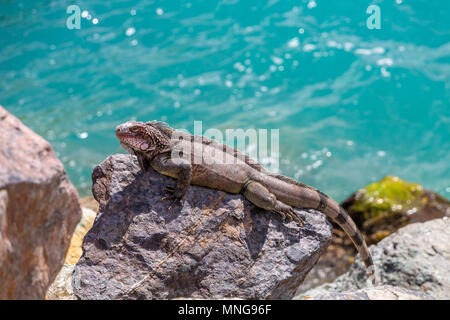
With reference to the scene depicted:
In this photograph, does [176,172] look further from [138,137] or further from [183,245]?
[183,245]

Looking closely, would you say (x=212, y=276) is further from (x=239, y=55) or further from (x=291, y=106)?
(x=239, y=55)

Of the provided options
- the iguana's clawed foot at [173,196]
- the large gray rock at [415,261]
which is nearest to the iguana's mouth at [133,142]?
the iguana's clawed foot at [173,196]

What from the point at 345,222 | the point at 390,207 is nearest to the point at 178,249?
the point at 345,222

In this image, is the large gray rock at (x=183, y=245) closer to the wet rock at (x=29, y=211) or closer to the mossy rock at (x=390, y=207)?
the wet rock at (x=29, y=211)

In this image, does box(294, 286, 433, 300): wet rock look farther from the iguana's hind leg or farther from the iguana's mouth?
the iguana's mouth

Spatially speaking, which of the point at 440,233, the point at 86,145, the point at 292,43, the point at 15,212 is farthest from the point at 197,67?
the point at 15,212
